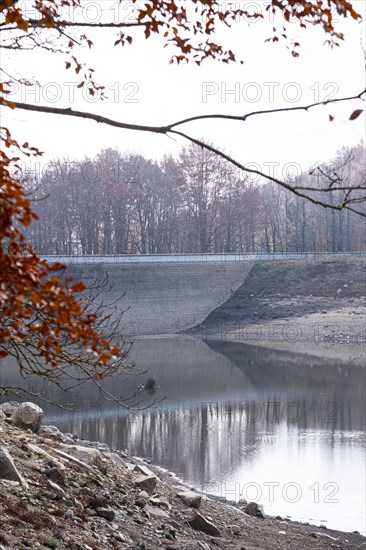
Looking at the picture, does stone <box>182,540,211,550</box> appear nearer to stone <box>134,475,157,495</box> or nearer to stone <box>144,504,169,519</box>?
stone <box>144,504,169,519</box>

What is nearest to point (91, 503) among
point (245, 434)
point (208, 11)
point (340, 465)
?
point (208, 11)

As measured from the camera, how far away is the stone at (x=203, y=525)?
1005 cm

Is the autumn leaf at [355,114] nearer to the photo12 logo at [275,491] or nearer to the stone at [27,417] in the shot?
the stone at [27,417]

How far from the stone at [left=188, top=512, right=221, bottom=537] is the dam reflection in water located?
139 inches

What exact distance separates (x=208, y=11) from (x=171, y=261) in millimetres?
44016

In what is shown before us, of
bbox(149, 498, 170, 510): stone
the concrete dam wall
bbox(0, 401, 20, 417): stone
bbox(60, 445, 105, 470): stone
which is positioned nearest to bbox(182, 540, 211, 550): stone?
bbox(149, 498, 170, 510): stone

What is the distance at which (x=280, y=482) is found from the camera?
15.5 meters

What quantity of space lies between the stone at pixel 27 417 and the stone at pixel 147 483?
1610 mm

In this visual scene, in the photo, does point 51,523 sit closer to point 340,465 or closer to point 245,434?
point 340,465

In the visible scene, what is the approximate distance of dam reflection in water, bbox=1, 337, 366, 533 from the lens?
1491cm

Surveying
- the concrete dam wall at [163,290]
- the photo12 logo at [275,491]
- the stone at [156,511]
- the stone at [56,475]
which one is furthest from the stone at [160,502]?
the concrete dam wall at [163,290]

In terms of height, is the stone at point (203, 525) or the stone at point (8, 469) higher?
→ the stone at point (8, 469)

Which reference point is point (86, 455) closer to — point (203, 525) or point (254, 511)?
point (203, 525)

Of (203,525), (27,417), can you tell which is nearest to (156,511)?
(203,525)
